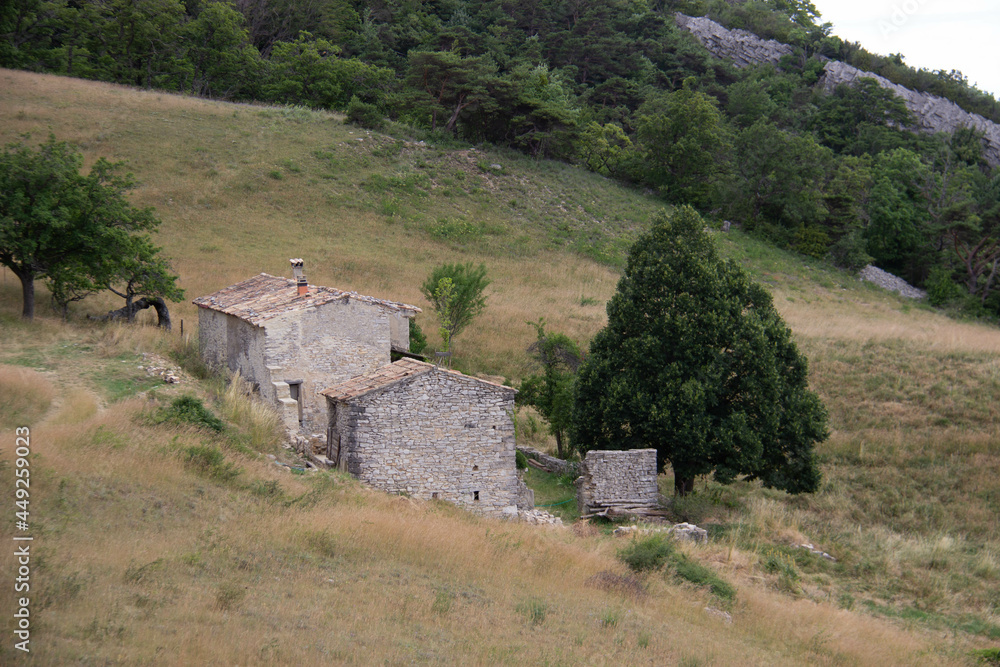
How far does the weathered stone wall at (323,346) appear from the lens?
19062 mm

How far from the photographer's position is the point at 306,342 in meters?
19.3

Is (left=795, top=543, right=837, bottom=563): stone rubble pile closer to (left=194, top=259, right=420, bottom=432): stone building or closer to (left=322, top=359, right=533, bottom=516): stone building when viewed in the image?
(left=322, top=359, right=533, bottom=516): stone building

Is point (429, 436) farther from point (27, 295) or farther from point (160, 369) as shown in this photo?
point (27, 295)

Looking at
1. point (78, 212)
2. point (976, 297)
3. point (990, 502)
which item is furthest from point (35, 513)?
point (976, 297)

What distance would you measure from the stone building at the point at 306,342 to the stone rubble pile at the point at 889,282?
42968 mm

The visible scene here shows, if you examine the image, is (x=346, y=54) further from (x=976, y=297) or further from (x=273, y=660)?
(x=273, y=660)

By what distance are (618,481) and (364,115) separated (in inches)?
1719

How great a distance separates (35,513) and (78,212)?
1560 centimetres

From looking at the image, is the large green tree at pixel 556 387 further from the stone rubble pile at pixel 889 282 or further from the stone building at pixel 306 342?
the stone rubble pile at pixel 889 282

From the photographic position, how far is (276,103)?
199 ft

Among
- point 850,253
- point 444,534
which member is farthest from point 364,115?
point 444,534

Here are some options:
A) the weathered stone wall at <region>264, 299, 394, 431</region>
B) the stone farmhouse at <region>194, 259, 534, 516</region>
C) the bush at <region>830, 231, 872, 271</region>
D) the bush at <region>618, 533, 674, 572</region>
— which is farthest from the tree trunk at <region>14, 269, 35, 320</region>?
the bush at <region>830, 231, 872, 271</region>

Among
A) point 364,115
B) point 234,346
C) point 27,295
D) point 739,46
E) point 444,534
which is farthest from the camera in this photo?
point 739,46

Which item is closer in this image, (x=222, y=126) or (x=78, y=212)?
(x=78, y=212)
